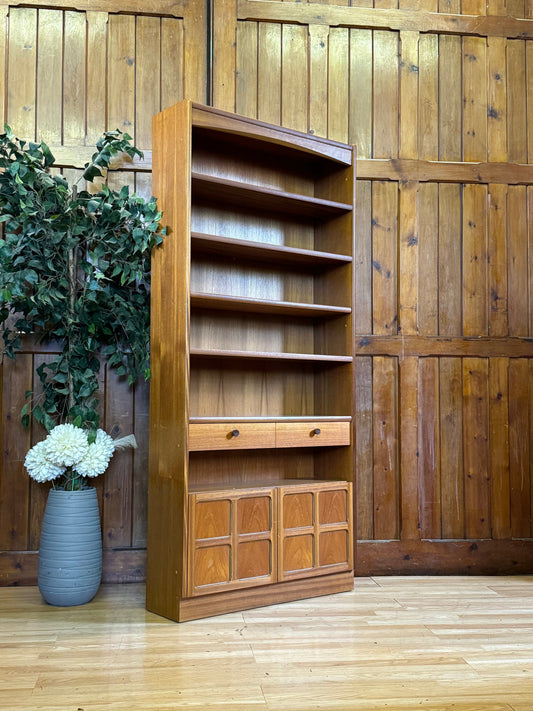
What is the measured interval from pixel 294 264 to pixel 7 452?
195 centimetres

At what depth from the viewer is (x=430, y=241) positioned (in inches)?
167

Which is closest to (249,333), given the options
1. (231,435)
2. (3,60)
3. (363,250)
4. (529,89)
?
(231,435)

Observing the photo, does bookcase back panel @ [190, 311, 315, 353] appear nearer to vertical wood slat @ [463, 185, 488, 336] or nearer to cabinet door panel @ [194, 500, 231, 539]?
cabinet door panel @ [194, 500, 231, 539]

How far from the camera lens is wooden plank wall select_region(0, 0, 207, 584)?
3.77 metres

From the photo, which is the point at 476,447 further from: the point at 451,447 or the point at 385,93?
the point at 385,93

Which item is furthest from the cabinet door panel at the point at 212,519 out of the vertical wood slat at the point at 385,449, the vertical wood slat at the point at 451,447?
the vertical wood slat at the point at 451,447

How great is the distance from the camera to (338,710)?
2.23 meters

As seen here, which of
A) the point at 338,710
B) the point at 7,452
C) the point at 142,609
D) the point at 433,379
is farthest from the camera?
the point at 433,379

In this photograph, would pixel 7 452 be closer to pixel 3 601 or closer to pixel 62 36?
pixel 3 601

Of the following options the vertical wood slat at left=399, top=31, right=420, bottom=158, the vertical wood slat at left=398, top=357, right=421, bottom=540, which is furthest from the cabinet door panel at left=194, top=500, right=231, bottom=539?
the vertical wood slat at left=399, top=31, right=420, bottom=158

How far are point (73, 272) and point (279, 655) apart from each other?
2114mm

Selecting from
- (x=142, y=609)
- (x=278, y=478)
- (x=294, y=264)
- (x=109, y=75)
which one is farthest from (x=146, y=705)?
(x=109, y=75)

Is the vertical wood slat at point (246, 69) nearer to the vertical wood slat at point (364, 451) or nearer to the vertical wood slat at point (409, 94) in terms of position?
the vertical wood slat at point (409, 94)

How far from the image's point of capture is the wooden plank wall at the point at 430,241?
4.10 metres
